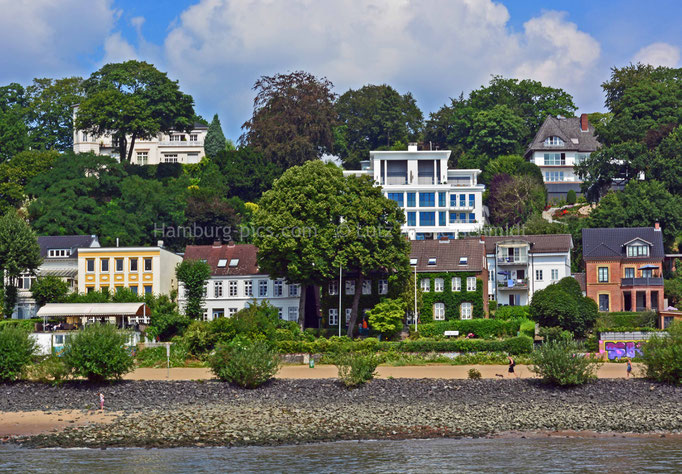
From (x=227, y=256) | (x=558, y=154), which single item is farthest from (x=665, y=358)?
(x=558, y=154)

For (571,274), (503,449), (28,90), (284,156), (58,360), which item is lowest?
(503,449)

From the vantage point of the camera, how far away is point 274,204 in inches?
2859

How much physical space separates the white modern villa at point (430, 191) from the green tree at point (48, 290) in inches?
1330

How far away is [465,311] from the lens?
74.3 metres

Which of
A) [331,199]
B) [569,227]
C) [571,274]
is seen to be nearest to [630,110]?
[569,227]

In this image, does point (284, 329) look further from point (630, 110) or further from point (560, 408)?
point (630, 110)

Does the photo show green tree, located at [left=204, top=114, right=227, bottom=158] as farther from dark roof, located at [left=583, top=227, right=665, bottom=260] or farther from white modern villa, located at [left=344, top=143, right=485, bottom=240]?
dark roof, located at [left=583, top=227, right=665, bottom=260]

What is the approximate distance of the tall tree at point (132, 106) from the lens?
106 meters

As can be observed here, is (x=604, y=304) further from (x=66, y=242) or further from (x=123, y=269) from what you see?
(x=66, y=242)

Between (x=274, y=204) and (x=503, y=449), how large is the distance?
107 ft

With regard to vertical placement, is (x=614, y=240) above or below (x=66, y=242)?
below

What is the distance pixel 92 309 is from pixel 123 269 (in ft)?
22.4

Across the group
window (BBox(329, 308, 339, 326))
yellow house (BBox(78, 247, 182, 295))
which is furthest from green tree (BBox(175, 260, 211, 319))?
window (BBox(329, 308, 339, 326))

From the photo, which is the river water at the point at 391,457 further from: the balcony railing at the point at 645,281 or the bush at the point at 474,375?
the balcony railing at the point at 645,281
